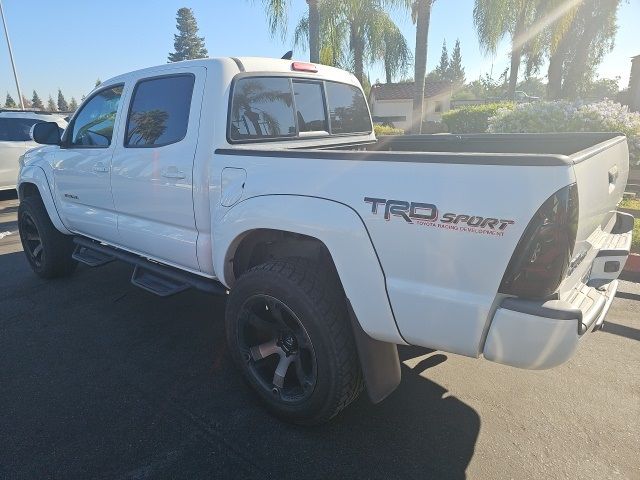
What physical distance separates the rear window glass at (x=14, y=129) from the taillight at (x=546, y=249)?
1074cm

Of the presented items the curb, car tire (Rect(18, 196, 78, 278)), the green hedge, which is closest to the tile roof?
the green hedge

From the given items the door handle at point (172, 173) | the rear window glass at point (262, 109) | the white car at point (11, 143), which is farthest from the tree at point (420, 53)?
the door handle at point (172, 173)

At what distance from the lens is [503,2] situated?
12.7 metres

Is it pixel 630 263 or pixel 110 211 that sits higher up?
pixel 110 211

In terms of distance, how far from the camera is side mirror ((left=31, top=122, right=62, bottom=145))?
409 cm

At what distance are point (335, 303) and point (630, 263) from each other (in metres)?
4.01

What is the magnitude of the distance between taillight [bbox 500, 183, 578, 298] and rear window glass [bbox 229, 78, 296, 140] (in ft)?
6.26

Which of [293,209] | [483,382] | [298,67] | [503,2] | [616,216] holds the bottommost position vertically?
[483,382]

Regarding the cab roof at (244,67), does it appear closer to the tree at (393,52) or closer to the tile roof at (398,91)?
the tree at (393,52)

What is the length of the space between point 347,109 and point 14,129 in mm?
8831

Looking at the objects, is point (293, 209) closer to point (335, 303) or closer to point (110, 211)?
point (335, 303)

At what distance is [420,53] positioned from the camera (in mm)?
11273

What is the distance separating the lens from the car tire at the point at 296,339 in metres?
2.23

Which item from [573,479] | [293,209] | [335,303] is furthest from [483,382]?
[293,209]
